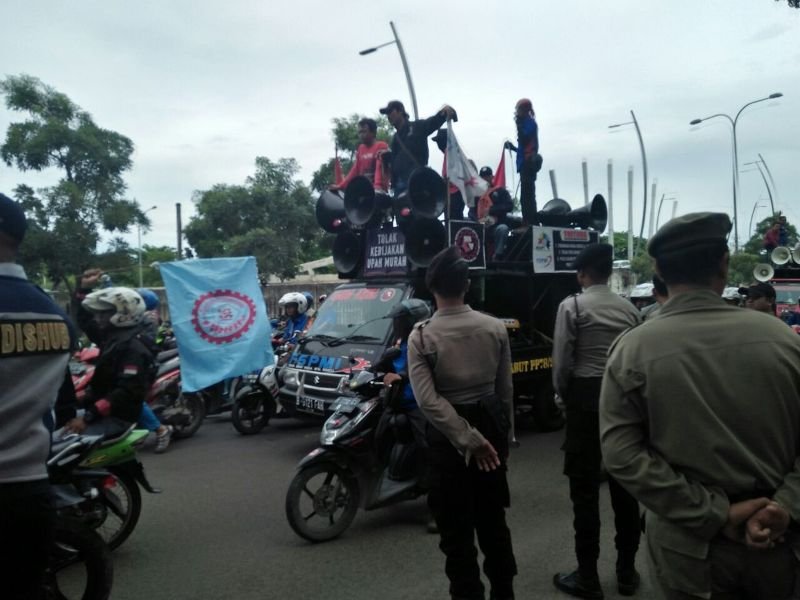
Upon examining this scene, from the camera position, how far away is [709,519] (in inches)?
66.7

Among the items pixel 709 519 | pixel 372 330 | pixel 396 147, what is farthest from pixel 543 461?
pixel 709 519

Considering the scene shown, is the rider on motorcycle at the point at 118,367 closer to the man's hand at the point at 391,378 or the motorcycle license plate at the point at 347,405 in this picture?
the motorcycle license plate at the point at 347,405

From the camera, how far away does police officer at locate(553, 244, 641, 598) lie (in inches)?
137

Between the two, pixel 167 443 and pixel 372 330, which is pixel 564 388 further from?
pixel 167 443

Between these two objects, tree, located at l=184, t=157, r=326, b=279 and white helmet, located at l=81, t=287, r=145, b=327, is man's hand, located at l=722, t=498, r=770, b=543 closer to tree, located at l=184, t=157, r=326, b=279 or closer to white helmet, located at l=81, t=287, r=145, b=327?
white helmet, located at l=81, t=287, r=145, b=327

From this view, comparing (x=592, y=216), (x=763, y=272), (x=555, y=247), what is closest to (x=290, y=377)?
(x=555, y=247)

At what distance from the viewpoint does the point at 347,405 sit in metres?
4.78

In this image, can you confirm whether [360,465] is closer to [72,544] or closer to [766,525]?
[72,544]

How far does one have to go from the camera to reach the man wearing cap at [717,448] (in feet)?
5.59

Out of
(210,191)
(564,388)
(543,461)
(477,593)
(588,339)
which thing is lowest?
(543,461)

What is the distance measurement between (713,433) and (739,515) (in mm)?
219

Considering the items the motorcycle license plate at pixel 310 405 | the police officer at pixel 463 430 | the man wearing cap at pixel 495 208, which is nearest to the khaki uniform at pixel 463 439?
the police officer at pixel 463 430

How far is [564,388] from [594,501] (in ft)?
2.15

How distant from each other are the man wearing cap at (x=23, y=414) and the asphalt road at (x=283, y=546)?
179 cm
